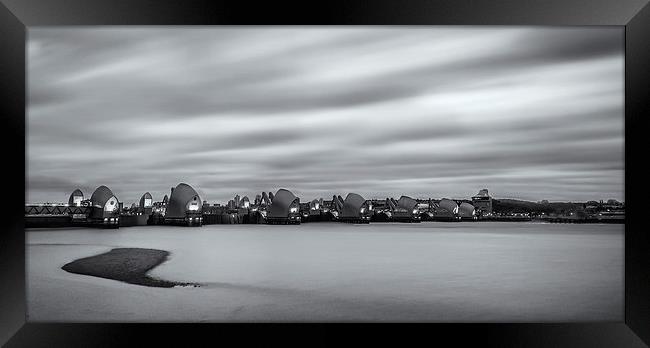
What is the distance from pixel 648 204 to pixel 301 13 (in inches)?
198

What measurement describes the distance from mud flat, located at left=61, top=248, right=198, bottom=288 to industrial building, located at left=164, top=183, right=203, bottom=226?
48440 mm

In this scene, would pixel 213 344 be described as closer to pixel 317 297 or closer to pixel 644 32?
pixel 317 297

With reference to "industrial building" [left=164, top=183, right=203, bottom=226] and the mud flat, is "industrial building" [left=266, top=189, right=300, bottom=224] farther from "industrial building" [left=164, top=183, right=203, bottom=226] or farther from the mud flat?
the mud flat

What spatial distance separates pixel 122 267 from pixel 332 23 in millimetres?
12075

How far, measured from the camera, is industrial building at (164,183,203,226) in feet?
227

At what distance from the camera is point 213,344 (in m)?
7.48

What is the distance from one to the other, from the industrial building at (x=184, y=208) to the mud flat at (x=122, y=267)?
48440mm

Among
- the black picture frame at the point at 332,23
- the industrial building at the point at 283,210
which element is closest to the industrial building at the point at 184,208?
the industrial building at the point at 283,210

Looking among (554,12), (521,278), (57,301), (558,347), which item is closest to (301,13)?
(554,12)

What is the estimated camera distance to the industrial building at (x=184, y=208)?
69062 millimetres

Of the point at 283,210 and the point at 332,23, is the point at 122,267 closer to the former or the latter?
the point at 332,23

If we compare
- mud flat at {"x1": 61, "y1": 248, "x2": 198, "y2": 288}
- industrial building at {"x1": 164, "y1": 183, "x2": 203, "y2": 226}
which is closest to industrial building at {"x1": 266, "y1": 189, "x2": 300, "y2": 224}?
industrial building at {"x1": 164, "y1": 183, "x2": 203, "y2": 226}

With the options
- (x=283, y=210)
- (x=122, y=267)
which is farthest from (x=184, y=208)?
(x=122, y=267)

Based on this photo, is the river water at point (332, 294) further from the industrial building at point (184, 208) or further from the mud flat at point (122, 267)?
the industrial building at point (184, 208)
